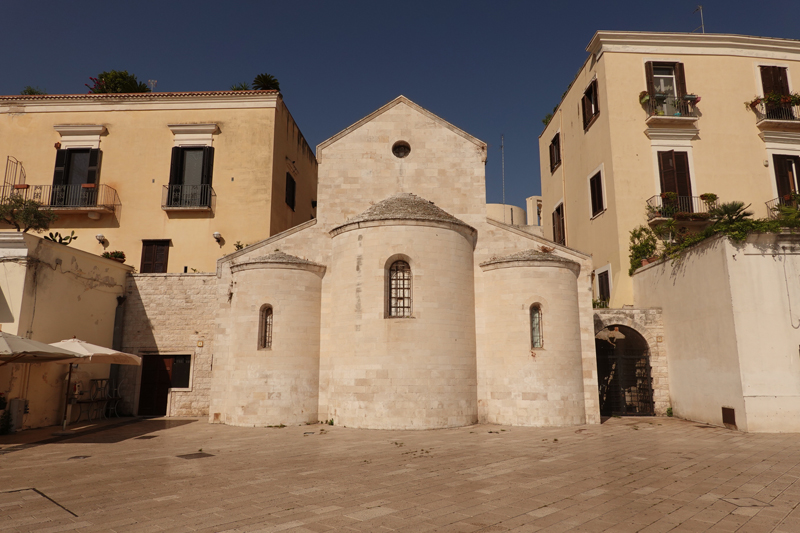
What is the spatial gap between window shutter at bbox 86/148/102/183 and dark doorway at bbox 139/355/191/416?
27.3 feet

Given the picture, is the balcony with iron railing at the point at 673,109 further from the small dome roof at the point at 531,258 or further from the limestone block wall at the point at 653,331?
the small dome roof at the point at 531,258

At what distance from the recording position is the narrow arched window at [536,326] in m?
15.4

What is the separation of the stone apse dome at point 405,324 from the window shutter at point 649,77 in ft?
29.5

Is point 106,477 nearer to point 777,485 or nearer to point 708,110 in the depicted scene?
point 777,485

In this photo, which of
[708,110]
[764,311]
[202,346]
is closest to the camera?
[764,311]

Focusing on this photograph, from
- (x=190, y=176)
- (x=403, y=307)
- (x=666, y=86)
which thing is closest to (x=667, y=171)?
(x=666, y=86)

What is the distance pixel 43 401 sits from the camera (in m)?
15.4

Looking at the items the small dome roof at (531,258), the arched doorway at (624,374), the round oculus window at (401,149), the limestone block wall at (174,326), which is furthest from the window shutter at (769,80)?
the limestone block wall at (174,326)

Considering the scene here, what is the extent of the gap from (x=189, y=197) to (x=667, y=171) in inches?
→ 769

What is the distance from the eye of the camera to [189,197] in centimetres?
2089

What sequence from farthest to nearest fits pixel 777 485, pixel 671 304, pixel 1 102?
pixel 1 102
pixel 671 304
pixel 777 485

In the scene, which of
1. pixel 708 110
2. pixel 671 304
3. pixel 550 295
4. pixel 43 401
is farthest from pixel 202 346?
pixel 708 110

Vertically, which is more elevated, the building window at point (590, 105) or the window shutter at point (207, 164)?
the building window at point (590, 105)

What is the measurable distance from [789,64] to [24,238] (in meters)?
29.4
